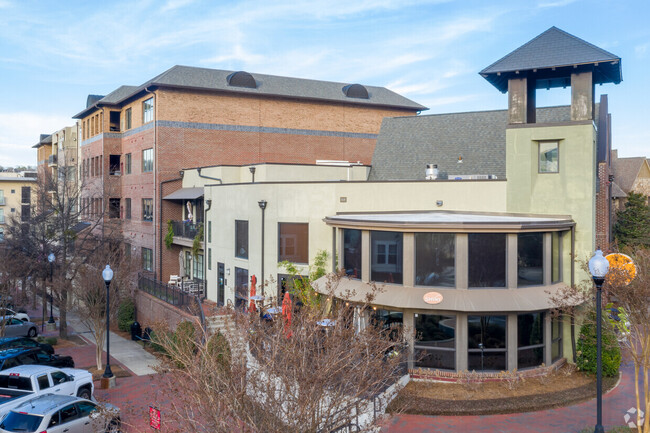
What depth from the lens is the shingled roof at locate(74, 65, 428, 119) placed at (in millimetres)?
37812

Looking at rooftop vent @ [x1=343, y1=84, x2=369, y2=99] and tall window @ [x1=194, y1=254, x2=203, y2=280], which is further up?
rooftop vent @ [x1=343, y1=84, x2=369, y2=99]

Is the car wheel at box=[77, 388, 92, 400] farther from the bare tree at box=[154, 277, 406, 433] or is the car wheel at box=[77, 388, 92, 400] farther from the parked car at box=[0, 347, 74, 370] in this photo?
the bare tree at box=[154, 277, 406, 433]

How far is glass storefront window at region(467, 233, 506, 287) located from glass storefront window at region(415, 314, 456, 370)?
158 centimetres

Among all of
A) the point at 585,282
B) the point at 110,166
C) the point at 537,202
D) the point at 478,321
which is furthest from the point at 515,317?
the point at 110,166

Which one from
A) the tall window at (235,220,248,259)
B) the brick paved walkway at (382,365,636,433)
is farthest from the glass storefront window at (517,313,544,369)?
the tall window at (235,220,248,259)

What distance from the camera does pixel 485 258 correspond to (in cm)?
1875

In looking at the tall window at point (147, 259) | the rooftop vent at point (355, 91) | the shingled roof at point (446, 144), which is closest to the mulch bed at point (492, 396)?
the shingled roof at point (446, 144)

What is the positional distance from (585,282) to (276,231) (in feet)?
42.3

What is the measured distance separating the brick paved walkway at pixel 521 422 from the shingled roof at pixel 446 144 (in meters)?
15.3

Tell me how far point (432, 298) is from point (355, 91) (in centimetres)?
2864

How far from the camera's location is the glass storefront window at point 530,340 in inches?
742

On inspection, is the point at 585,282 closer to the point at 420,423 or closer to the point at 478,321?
the point at 478,321

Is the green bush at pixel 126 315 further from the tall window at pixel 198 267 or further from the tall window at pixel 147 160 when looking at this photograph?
the tall window at pixel 147 160

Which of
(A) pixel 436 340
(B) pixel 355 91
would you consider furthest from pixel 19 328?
(B) pixel 355 91
